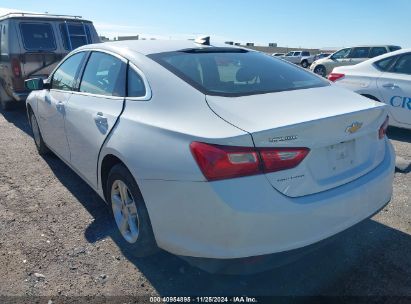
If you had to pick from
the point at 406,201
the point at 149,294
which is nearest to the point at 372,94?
the point at 406,201

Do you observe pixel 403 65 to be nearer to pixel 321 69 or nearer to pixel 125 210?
pixel 125 210

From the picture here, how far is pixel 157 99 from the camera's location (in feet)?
8.41

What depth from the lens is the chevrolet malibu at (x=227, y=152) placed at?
2055mm

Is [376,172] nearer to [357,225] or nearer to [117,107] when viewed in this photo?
[357,225]

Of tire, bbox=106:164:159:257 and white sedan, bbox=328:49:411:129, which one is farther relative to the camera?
white sedan, bbox=328:49:411:129

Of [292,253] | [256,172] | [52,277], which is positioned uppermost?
[256,172]

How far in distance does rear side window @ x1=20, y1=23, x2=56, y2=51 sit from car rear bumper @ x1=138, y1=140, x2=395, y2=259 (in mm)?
6751

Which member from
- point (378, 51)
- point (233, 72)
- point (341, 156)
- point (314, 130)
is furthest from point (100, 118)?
point (378, 51)

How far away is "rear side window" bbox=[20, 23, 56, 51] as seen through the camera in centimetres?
778

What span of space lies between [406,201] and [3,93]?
8365 millimetres

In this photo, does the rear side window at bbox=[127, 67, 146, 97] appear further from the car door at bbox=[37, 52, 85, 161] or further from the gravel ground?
the gravel ground

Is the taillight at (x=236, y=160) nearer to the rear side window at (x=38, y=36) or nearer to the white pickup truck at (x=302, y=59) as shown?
the rear side window at (x=38, y=36)

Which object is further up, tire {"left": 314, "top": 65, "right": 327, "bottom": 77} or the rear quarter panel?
the rear quarter panel

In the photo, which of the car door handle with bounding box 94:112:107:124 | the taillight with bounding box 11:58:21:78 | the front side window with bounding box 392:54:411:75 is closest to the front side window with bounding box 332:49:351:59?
the front side window with bounding box 392:54:411:75
